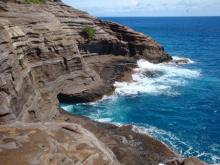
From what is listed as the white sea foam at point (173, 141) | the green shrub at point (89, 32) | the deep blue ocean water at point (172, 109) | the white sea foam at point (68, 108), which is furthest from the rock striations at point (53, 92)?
the deep blue ocean water at point (172, 109)

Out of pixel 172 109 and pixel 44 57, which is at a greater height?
pixel 44 57

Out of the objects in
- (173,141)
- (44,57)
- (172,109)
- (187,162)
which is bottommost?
(172,109)

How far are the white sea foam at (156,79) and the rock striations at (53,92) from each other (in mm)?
2791

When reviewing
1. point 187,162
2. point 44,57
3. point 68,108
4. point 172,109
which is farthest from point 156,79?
point 187,162

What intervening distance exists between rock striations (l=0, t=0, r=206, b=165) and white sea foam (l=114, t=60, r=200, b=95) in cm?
279

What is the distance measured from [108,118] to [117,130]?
710cm

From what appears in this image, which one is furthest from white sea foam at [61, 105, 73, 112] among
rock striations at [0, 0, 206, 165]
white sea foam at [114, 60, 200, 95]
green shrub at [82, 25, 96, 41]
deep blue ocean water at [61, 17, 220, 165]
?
green shrub at [82, 25, 96, 41]

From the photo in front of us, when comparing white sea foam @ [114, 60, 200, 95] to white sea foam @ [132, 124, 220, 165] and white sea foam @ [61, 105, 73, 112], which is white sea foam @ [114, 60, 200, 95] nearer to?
white sea foam @ [61, 105, 73, 112]

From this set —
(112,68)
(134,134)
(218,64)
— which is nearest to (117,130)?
(134,134)

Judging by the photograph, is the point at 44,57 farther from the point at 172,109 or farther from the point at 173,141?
the point at 173,141

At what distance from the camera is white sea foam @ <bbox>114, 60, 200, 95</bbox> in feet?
189

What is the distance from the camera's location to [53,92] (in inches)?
1799

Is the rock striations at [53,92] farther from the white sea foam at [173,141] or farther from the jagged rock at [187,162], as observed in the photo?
the jagged rock at [187,162]

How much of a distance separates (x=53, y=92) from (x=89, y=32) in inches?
1039
